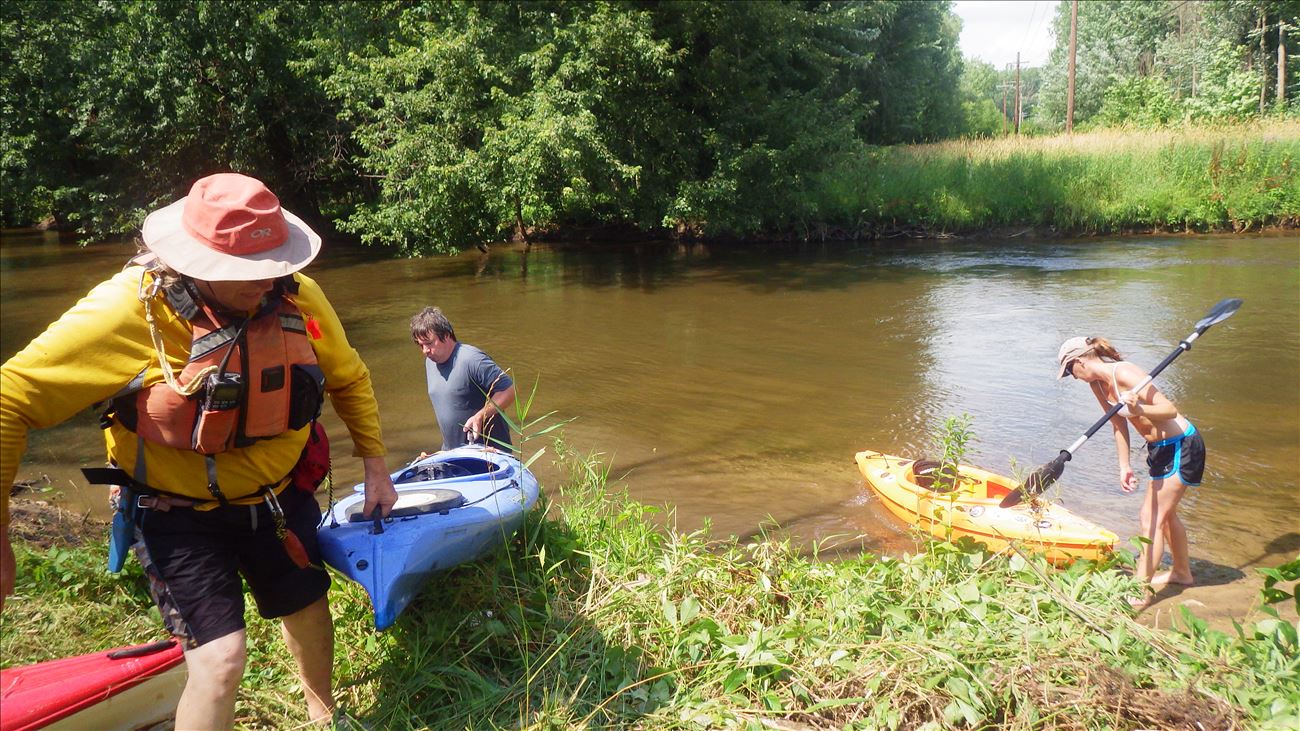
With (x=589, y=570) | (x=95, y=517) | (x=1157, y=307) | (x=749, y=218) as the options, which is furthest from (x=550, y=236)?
(x=589, y=570)

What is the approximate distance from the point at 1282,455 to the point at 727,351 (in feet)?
19.3

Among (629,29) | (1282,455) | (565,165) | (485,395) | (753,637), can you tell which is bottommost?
(1282,455)

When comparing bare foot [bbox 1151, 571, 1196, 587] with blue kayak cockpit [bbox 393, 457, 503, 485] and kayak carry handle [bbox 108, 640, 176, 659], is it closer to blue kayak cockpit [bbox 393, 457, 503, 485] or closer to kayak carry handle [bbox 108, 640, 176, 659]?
blue kayak cockpit [bbox 393, 457, 503, 485]

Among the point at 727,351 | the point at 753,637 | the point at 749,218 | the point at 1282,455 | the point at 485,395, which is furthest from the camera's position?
the point at 749,218

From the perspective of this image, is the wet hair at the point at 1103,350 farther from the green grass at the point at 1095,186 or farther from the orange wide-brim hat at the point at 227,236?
the green grass at the point at 1095,186

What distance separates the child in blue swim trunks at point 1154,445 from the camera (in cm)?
475

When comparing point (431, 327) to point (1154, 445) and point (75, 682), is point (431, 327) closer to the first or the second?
point (75, 682)

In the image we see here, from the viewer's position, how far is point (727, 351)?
1116cm

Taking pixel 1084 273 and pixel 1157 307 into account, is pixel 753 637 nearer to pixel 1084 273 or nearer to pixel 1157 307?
pixel 1157 307

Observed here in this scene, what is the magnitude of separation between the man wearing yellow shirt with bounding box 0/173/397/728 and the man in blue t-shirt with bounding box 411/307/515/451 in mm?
2272

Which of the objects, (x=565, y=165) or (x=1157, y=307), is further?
(x=565, y=165)

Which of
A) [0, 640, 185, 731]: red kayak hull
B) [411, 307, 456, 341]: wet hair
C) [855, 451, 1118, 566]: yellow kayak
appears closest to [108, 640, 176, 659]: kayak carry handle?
[0, 640, 185, 731]: red kayak hull

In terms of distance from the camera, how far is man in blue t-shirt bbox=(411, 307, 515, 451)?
4.85 m

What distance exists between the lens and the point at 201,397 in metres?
2.24
